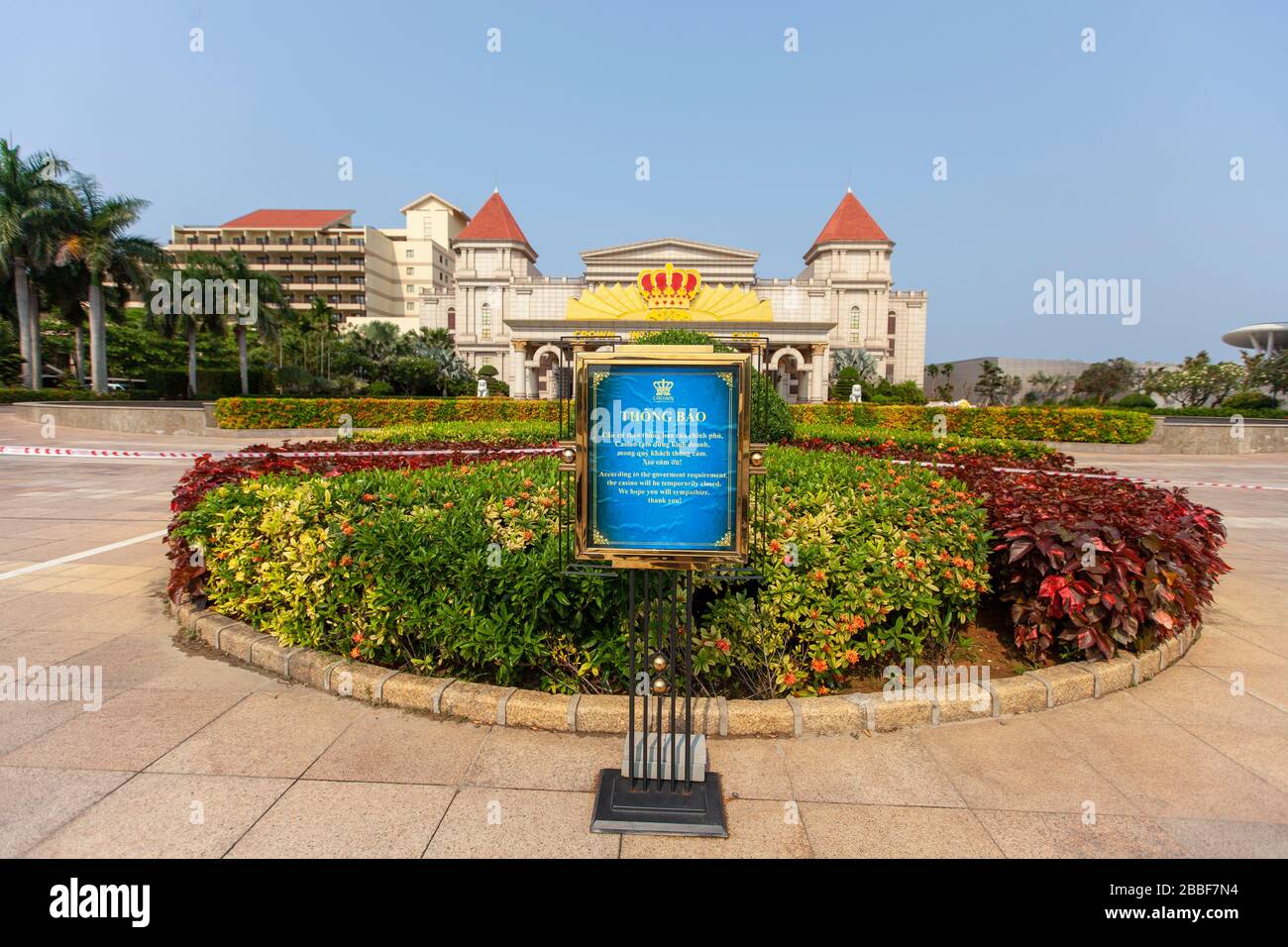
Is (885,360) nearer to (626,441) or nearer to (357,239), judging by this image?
(357,239)

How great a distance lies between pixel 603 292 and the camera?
4397cm

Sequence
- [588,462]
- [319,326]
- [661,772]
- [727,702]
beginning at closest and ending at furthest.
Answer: [588,462] < [661,772] < [727,702] < [319,326]

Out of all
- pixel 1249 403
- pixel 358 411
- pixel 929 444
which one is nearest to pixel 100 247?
pixel 358 411

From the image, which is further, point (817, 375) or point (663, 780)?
point (817, 375)

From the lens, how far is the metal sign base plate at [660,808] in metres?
2.81

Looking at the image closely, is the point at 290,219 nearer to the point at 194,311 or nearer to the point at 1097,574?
the point at 194,311

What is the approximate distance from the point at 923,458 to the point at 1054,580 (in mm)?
5593

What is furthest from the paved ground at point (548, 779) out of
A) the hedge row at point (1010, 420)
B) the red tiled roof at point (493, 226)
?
the red tiled roof at point (493, 226)

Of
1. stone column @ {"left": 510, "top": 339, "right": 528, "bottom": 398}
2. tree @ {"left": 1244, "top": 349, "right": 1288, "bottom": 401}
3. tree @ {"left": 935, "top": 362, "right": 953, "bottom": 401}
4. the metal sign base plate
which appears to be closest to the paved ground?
the metal sign base plate

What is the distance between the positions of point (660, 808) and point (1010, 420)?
1148 inches

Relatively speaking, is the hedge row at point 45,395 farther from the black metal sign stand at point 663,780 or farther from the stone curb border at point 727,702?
the black metal sign stand at point 663,780

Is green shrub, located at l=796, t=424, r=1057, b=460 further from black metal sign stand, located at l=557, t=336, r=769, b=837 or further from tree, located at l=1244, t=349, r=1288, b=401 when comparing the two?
tree, located at l=1244, t=349, r=1288, b=401

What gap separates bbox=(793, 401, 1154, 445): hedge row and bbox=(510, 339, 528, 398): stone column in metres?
26.5

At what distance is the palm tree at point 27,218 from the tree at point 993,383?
74.7 metres
